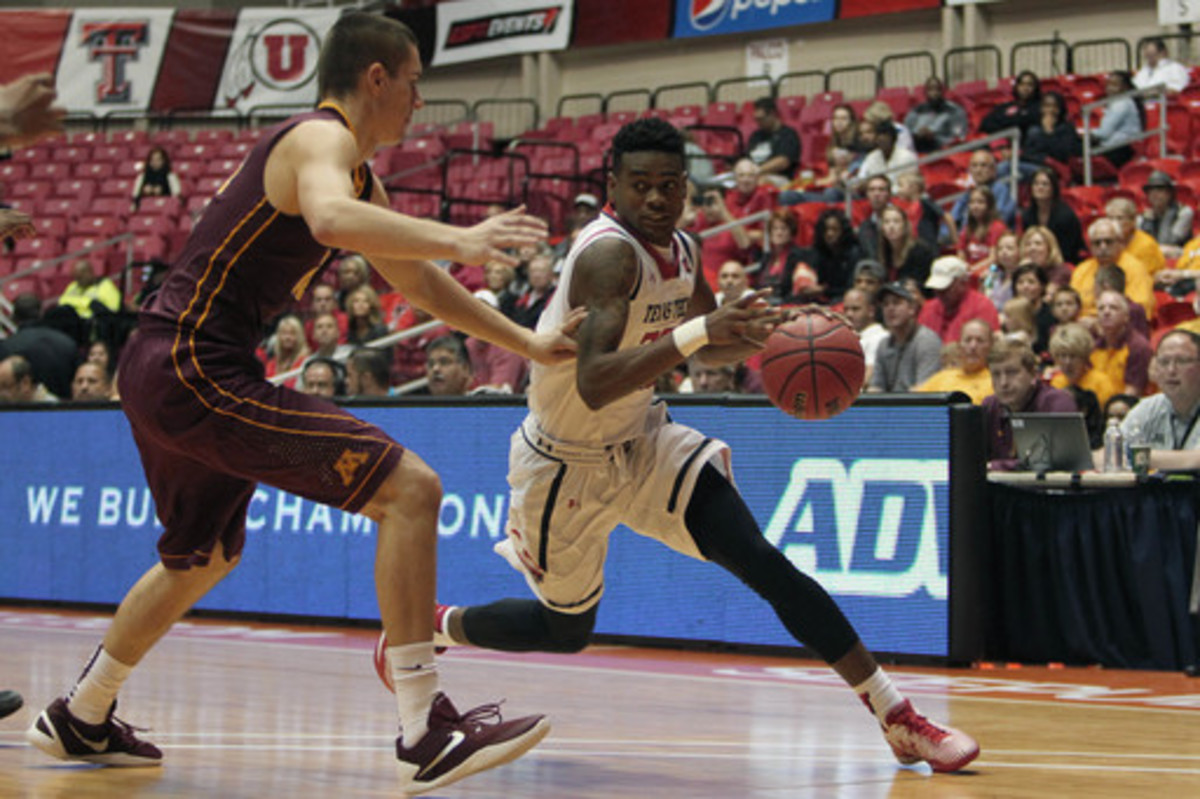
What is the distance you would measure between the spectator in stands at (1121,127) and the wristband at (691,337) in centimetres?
1146

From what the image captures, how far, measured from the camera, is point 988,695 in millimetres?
6625

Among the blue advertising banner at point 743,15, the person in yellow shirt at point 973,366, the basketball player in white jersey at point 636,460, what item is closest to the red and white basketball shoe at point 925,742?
the basketball player in white jersey at point 636,460

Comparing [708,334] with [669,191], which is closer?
[708,334]

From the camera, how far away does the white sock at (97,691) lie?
4535mm

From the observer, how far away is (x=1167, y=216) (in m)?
12.3

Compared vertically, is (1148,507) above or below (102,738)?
above

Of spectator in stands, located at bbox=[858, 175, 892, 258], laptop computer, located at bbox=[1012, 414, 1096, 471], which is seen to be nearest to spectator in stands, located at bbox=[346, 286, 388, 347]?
spectator in stands, located at bbox=[858, 175, 892, 258]

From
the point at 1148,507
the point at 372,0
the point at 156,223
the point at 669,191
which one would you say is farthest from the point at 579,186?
the point at 669,191

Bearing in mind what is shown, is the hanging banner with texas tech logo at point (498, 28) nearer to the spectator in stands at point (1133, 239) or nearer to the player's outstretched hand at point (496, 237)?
the spectator in stands at point (1133, 239)

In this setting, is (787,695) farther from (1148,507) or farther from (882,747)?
(1148,507)

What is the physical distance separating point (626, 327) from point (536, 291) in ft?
25.1

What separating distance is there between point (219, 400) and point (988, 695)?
3.70 m

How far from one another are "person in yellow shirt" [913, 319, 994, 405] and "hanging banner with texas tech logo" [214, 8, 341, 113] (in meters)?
15.9

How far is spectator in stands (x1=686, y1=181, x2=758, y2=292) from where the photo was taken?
14.0m
